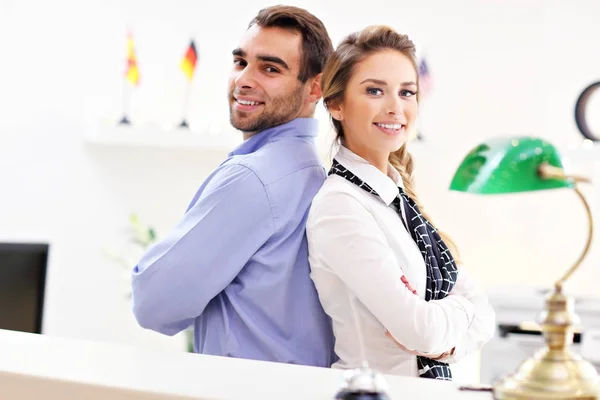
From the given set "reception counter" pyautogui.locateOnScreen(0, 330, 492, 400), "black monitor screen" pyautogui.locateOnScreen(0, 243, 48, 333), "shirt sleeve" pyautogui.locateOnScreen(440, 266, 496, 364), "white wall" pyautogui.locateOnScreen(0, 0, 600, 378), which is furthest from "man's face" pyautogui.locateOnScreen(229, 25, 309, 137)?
"white wall" pyautogui.locateOnScreen(0, 0, 600, 378)

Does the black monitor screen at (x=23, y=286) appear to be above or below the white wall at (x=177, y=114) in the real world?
below

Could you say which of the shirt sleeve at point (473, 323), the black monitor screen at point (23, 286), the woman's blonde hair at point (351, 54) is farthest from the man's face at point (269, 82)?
the black monitor screen at point (23, 286)

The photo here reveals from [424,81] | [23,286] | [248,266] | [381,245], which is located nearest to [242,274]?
[248,266]

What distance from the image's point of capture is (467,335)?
1.83 m

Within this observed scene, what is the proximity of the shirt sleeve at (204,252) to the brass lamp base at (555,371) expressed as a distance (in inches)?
36.5

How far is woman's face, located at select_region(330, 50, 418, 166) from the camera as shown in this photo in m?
1.91

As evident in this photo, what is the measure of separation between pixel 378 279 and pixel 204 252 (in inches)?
13.9

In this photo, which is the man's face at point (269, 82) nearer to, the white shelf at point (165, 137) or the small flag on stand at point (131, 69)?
the white shelf at point (165, 137)

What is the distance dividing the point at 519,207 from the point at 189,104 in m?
1.77

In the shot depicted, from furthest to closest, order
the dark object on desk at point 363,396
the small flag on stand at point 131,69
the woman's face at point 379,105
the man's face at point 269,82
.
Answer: the small flag on stand at point 131,69, the man's face at point 269,82, the woman's face at point 379,105, the dark object on desk at point 363,396

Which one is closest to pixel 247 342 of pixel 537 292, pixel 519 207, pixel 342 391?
pixel 342 391

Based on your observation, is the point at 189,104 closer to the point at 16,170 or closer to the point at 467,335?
the point at 16,170

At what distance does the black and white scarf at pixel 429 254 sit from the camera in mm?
1817

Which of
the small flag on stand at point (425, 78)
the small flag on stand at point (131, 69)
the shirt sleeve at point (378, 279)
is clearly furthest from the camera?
the small flag on stand at point (131, 69)
